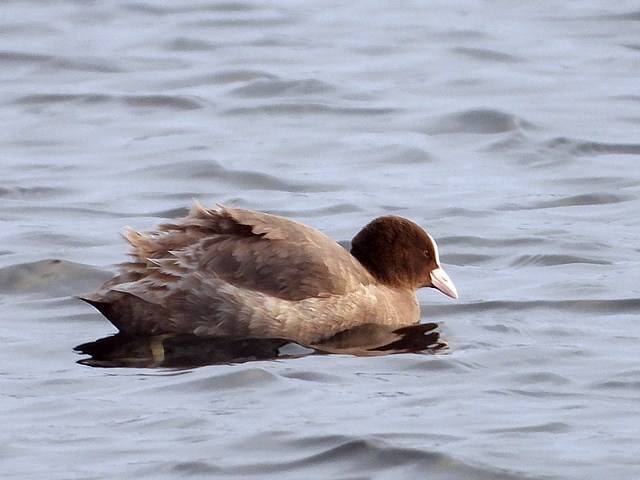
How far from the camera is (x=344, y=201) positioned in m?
14.3

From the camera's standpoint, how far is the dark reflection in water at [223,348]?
9.97 m

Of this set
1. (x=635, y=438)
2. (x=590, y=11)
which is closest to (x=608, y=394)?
(x=635, y=438)

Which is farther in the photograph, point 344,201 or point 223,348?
point 344,201

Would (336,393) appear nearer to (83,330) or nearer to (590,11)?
(83,330)

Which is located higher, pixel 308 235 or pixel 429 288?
pixel 308 235

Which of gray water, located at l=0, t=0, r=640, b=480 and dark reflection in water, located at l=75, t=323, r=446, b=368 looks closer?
gray water, located at l=0, t=0, r=640, b=480

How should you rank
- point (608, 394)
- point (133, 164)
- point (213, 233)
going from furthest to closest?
1. point (133, 164)
2. point (213, 233)
3. point (608, 394)

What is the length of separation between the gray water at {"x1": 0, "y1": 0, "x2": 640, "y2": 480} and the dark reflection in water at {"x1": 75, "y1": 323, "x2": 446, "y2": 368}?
0.19m

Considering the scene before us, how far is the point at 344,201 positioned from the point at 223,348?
14.1 ft

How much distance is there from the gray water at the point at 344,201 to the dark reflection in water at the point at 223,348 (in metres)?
0.19

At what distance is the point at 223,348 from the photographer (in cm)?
1020

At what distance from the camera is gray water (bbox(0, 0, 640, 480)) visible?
330 inches

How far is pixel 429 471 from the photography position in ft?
26.2

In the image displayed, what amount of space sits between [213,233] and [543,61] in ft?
32.5
